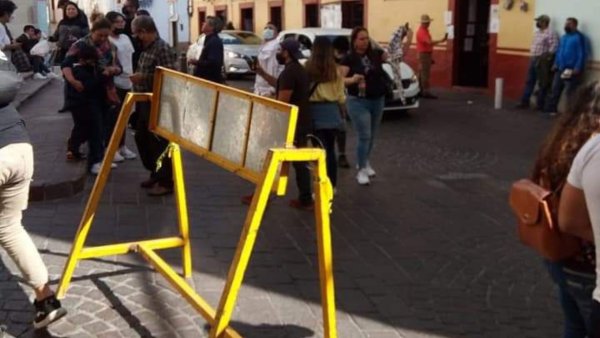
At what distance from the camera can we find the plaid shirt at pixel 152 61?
727 cm

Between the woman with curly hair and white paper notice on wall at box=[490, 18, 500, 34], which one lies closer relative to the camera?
the woman with curly hair

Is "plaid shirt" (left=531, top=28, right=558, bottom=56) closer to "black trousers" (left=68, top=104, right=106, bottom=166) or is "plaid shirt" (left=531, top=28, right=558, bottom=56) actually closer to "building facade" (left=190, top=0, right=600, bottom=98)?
"building facade" (left=190, top=0, right=600, bottom=98)

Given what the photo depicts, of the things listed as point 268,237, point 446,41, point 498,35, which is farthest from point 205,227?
point 446,41

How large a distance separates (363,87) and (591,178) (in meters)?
5.06

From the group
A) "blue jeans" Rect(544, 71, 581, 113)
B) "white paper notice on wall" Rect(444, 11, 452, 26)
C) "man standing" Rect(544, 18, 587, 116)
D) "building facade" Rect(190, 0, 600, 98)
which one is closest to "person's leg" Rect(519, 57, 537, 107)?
"blue jeans" Rect(544, 71, 581, 113)

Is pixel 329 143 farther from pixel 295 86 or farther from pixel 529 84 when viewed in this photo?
pixel 529 84

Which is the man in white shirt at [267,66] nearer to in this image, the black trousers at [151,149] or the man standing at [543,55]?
the black trousers at [151,149]

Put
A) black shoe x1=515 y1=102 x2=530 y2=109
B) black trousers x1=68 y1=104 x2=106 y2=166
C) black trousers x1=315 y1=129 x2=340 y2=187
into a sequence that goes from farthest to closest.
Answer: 1. black shoe x1=515 y1=102 x2=530 y2=109
2. black trousers x1=68 y1=104 x2=106 y2=166
3. black trousers x1=315 y1=129 x2=340 y2=187

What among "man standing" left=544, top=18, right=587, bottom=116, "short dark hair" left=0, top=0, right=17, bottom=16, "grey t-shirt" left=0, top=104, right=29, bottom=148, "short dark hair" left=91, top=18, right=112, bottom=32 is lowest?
"man standing" left=544, top=18, right=587, bottom=116

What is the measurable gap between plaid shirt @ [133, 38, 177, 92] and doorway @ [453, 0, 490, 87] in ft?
35.5

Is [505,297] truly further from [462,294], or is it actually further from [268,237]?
[268,237]

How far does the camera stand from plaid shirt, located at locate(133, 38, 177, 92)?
7.27 metres

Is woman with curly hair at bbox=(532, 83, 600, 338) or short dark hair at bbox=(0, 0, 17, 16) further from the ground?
short dark hair at bbox=(0, 0, 17, 16)

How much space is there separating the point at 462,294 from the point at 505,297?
26cm
